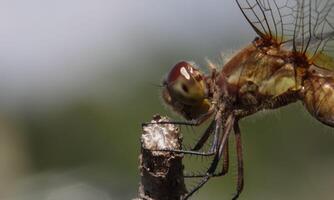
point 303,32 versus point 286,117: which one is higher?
point 303,32

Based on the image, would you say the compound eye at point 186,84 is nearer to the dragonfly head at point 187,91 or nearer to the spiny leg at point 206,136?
the dragonfly head at point 187,91

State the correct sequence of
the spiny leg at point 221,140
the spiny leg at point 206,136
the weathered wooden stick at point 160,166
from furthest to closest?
the spiny leg at point 206,136 → the spiny leg at point 221,140 → the weathered wooden stick at point 160,166

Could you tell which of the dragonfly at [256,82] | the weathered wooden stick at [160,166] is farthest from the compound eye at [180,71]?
the weathered wooden stick at [160,166]

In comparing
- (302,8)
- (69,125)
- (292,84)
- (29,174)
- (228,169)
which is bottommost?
(69,125)

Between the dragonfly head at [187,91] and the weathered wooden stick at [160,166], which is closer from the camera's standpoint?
the weathered wooden stick at [160,166]

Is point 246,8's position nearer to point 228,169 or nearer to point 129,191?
point 228,169

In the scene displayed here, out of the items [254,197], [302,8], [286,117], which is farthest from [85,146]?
[302,8]

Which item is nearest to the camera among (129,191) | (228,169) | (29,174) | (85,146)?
(228,169)
